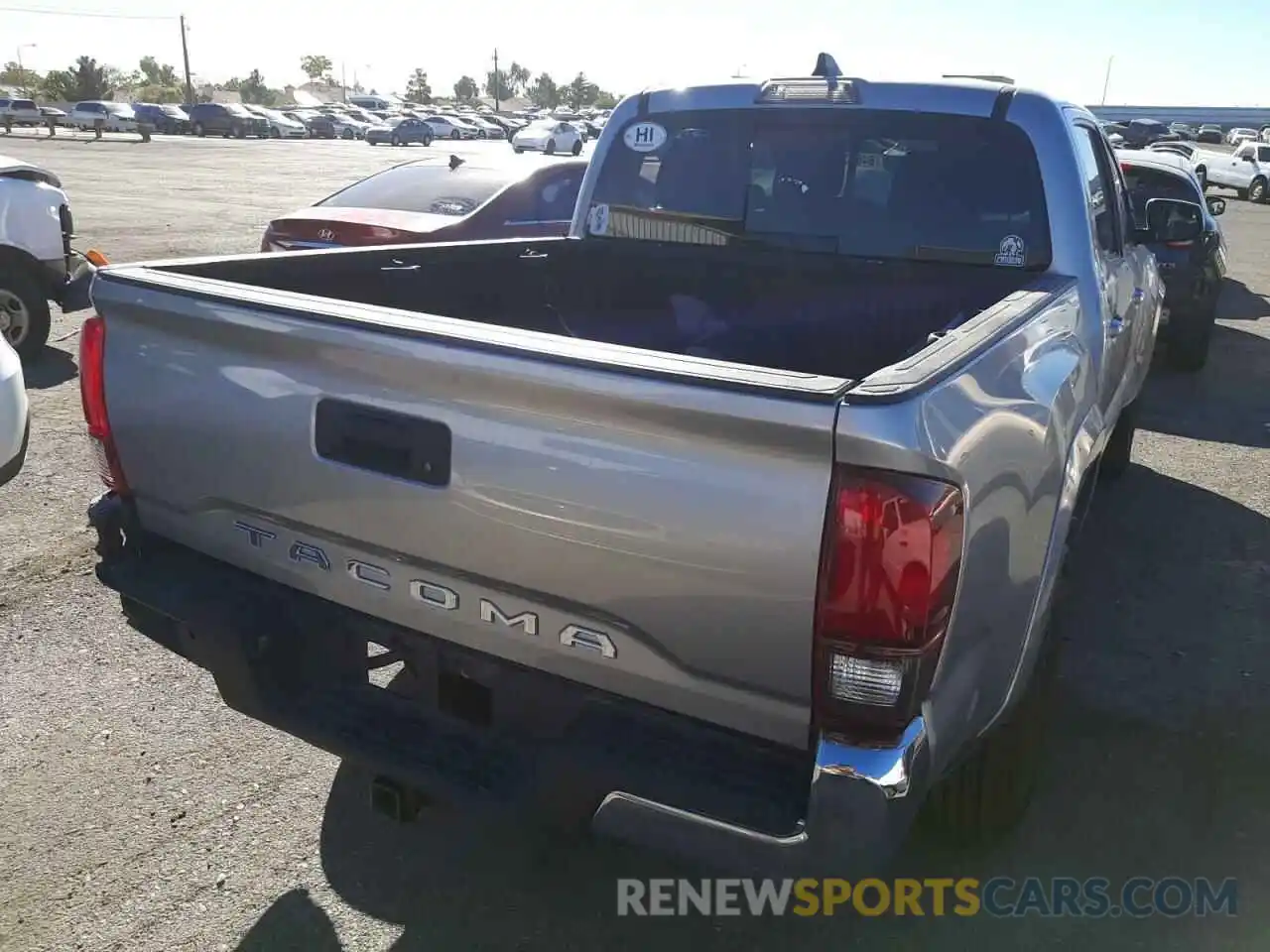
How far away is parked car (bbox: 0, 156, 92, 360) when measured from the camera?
778cm

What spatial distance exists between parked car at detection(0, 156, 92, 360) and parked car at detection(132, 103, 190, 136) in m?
53.4

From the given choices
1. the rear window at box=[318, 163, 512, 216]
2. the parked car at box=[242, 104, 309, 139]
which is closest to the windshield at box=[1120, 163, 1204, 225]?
the rear window at box=[318, 163, 512, 216]

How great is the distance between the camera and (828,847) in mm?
1874

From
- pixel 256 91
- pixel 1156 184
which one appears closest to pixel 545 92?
pixel 256 91

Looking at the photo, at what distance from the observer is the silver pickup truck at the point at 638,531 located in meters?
1.87

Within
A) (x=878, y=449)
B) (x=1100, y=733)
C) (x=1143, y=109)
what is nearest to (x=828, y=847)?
(x=878, y=449)

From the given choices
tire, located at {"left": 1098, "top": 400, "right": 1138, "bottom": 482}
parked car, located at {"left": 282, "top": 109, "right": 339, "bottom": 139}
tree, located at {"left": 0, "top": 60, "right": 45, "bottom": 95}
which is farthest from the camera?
tree, located at {"left": 0, "top": 60, "right": 45, "bottom": 95}

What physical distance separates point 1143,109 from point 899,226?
115m

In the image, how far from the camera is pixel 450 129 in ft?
191

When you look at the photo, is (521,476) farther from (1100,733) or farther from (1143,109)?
(1143,109)

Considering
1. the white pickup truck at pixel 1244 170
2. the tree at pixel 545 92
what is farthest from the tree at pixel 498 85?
the white pickup truck at pixel 1244 170

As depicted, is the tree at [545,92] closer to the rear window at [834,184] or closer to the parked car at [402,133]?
the parked car at [402,133]

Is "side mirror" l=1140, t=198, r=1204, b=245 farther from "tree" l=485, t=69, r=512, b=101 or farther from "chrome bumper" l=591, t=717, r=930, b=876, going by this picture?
"tree" l=485, t=69, r=512, b=101

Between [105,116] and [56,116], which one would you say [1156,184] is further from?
[56,116]
